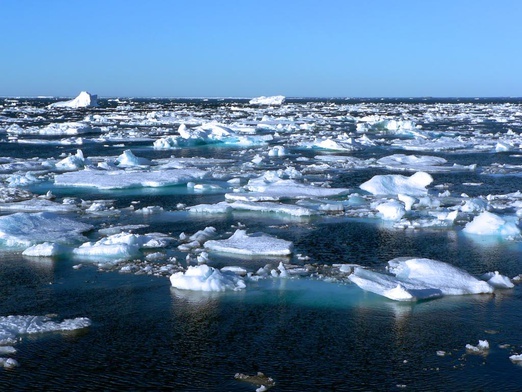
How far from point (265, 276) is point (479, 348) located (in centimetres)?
338

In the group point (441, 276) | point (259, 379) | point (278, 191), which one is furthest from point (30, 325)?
point (278, 191)

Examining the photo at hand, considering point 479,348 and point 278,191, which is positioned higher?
point 278,191

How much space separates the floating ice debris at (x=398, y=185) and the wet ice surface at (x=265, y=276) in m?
0.06

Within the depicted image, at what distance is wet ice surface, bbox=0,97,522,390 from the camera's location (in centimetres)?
642

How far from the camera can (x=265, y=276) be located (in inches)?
363

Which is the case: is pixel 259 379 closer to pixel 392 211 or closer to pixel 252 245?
pixel 252 245

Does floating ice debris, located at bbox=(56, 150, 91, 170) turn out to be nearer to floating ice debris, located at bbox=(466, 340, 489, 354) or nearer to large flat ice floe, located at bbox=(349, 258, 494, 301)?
large flat ice floe, located at bbox=(349, 258, 494, 301)

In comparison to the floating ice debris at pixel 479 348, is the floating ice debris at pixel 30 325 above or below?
below

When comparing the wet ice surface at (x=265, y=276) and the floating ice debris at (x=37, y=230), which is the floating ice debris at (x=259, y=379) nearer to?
the wet ice surface at (x=265, y=276)

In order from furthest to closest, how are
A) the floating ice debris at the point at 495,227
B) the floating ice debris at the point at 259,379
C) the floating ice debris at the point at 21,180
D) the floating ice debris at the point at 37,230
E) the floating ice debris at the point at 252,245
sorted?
the floating ice debris at the point at 21,180 → the floating ice debris at the point at 495,227 → the floating ice debris at the point at 37,230 → the floating ice debris at the point at 252,245 → the floating ice debris at the point at 259,379

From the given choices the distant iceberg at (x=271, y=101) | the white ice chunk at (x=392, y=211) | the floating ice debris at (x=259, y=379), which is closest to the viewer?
the floating ice debris at (x=259, y=379)

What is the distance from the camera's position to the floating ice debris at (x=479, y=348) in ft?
22.2

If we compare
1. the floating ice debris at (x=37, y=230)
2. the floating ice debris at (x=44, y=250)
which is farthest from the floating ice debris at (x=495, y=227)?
the floating ice debris at (x=44, y=250)

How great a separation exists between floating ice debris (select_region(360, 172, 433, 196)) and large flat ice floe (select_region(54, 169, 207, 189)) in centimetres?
529
